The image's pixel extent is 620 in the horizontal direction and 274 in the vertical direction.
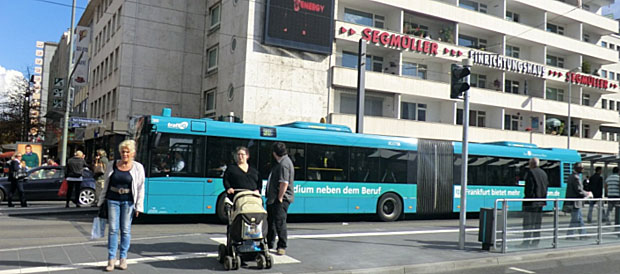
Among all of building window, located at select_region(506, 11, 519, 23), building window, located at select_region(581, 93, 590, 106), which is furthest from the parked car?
building window, located at select_region(581, 93, 590, 106)

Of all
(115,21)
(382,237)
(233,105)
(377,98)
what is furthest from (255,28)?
(382,237)

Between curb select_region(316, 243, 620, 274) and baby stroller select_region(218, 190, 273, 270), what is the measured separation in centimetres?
104

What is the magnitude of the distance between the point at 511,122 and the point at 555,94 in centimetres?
636

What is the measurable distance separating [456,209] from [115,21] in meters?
26.6

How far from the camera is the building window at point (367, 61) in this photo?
30.1 metres

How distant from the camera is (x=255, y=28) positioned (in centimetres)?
2597


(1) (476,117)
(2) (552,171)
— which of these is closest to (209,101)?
(1) (476,117)

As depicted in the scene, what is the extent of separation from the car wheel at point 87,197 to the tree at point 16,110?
36.3m

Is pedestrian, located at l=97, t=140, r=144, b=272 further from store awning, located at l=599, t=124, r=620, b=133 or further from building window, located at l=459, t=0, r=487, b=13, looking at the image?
store awning, located at l=599, t=124, r=620, b=133

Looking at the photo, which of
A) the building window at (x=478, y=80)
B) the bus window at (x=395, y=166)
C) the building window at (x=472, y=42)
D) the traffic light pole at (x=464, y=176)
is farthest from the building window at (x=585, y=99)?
the traffic light pole at (x=464, y=176)

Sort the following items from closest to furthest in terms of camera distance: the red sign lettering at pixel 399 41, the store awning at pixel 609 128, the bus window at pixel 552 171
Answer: the bus window at pixel 552 171 → the red sign lettering at pixel 399 41 → the store awning at pixel 609 128

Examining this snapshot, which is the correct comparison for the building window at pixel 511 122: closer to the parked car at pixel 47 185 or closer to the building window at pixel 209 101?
the building window at pixel 209 101

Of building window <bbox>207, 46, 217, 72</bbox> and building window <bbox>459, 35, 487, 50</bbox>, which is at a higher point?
building window <bbox>459, 35, 487, 50</bbox>

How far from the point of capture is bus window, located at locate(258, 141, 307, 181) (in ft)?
44.1
